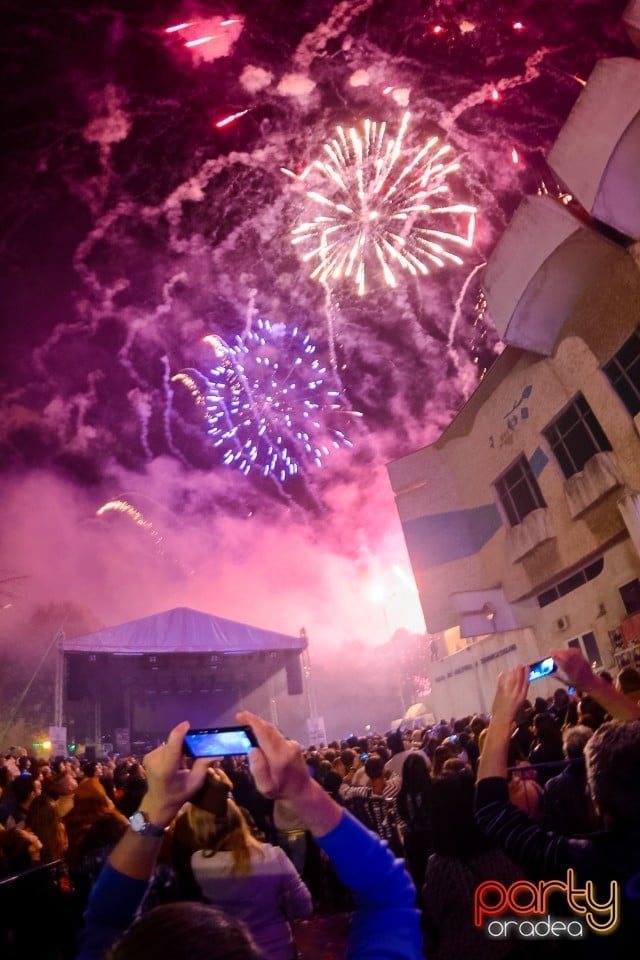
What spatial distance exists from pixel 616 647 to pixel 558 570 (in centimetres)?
338

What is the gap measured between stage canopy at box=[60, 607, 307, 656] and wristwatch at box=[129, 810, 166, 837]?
32.7m

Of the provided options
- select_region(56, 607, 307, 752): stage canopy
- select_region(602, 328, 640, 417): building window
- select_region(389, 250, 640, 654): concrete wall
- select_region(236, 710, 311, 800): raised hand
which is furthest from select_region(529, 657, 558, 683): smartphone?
select_region(56, 607, 307, 752): stage canopy

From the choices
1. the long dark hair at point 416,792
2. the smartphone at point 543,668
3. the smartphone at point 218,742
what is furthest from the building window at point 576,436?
the smartphone at point 218,742

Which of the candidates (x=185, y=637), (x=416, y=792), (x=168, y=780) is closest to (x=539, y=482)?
(x=416, y=792)

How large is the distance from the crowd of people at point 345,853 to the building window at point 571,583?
14.1 meters

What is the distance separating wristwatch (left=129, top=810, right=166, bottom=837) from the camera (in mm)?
1864

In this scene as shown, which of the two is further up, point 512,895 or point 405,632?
point 405,632

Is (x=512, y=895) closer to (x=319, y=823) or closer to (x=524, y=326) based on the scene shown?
(x=319, y=823)

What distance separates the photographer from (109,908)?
1.83 metres

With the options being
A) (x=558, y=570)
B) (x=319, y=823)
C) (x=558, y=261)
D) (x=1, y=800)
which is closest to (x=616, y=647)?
(x=558, y=570)

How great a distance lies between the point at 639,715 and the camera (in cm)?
279

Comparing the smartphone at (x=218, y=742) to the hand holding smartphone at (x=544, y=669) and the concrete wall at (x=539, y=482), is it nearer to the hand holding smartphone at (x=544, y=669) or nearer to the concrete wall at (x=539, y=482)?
the hand holding smartphone at (x=544, y=669)

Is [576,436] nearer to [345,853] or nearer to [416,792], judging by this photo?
[416,792]

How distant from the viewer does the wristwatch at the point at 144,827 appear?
1864 millimetres
